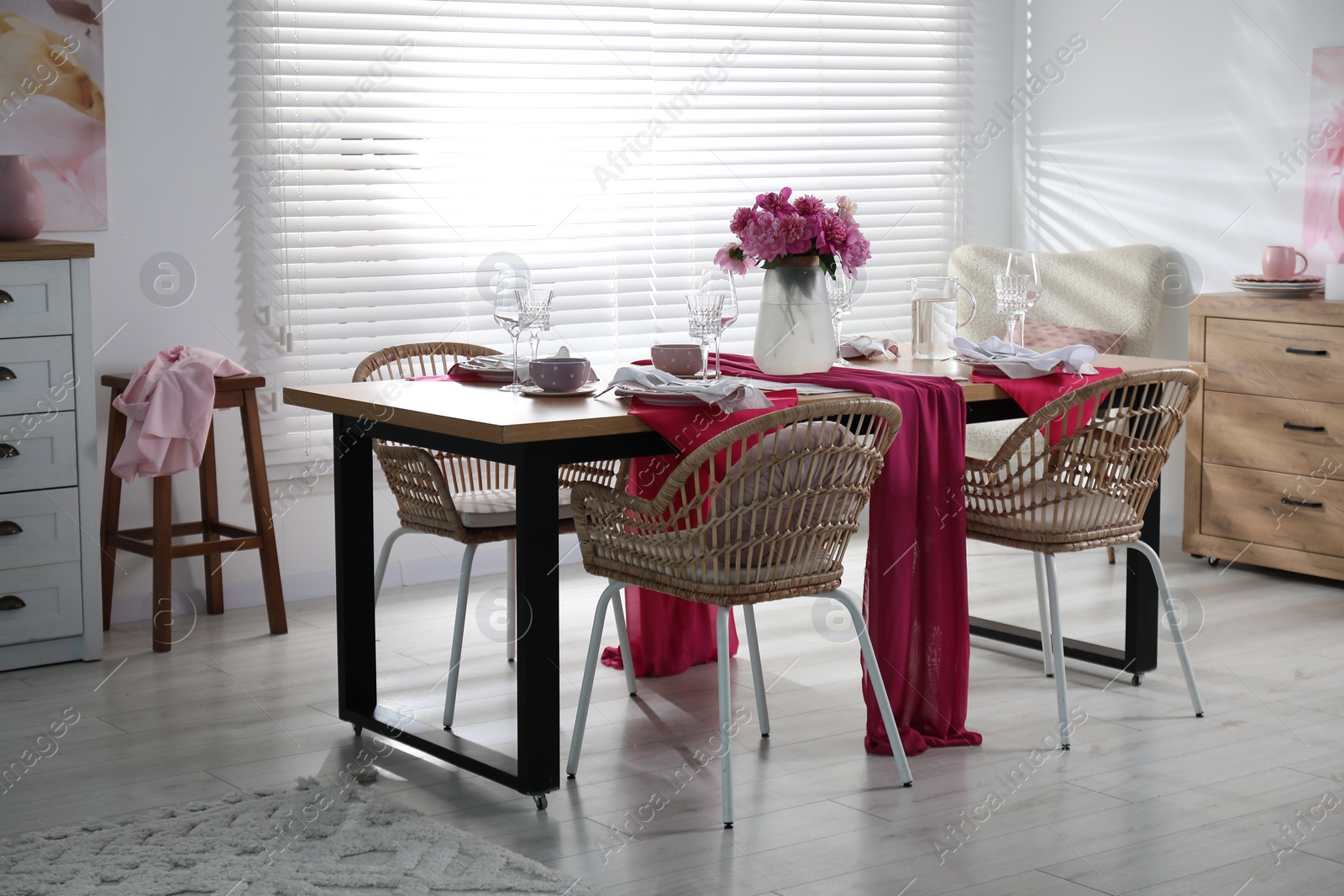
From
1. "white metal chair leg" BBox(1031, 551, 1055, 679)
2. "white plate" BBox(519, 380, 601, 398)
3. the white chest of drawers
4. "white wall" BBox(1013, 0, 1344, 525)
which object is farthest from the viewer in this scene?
"white wall" BBox(1013, 0, 1344, 525)

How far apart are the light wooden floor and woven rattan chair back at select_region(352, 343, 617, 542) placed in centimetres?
42

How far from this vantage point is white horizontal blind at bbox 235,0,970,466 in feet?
14.0

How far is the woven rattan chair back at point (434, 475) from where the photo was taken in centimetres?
311

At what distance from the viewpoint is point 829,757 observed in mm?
2916

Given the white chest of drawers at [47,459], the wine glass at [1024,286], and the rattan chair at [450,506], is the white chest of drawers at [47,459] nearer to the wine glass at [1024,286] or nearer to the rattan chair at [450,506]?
the rattan chair at [450,506]

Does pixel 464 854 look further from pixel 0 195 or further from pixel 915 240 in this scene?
pixel 915 240

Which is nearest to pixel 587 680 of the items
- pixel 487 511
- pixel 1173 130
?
pixel 487 511

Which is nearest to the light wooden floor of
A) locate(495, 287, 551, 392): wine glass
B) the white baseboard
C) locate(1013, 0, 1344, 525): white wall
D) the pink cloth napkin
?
the white baseboard

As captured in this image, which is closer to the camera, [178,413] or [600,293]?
[178,413]

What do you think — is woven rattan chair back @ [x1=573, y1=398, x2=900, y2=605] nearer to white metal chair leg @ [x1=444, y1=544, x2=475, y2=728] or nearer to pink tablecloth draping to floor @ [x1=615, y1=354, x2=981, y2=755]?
pink tablecloth draping to floor @ [x1=615, y1=354, x2=981, y2=755]

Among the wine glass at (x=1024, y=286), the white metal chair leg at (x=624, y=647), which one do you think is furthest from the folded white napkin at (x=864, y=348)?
the white metal chair leg at (x=624, y=647)

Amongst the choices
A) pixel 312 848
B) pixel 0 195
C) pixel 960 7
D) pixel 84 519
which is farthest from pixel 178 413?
pixel 960 7

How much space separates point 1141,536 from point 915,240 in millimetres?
2314

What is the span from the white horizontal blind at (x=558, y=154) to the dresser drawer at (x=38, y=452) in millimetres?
747
